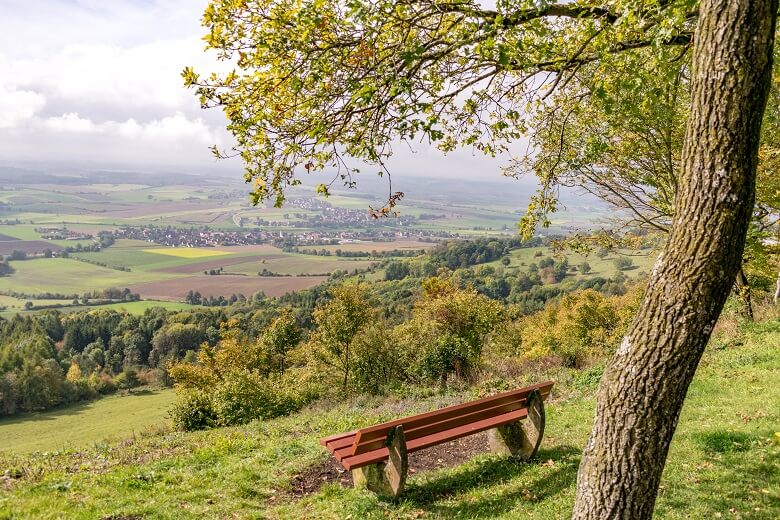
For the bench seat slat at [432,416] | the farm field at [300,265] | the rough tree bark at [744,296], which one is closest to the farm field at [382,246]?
the farm field at [300,265]

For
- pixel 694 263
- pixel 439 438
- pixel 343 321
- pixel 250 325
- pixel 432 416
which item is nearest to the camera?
pixel 694 263

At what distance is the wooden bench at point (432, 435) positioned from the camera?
229 inches

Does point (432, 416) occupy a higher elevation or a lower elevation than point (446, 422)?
higher

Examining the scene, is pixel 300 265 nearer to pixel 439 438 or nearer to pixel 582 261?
pixel 582 261

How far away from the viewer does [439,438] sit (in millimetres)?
6285

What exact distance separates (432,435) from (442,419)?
0.93 ft

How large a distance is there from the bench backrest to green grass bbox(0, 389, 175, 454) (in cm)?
4484

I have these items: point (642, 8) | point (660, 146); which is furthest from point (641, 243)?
point (642, 8)

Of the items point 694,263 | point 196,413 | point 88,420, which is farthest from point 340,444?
point 88,420

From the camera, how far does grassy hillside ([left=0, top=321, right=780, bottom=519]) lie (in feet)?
17.2

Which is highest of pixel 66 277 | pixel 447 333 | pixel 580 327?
pixel 447 333

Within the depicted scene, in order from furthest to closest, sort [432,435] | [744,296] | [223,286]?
[223,286] < [744,296] < [432,435]

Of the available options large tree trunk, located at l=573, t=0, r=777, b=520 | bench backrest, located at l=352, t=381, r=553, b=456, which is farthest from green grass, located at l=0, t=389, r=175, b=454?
large tree trunk, located at l=573, t=0, r=777, b=520

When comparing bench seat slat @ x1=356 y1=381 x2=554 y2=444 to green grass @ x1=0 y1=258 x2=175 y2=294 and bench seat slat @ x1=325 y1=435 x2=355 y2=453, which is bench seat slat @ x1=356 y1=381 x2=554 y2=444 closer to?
bench seat slat @ x1=325 y1=435 x2=355 y2=453
